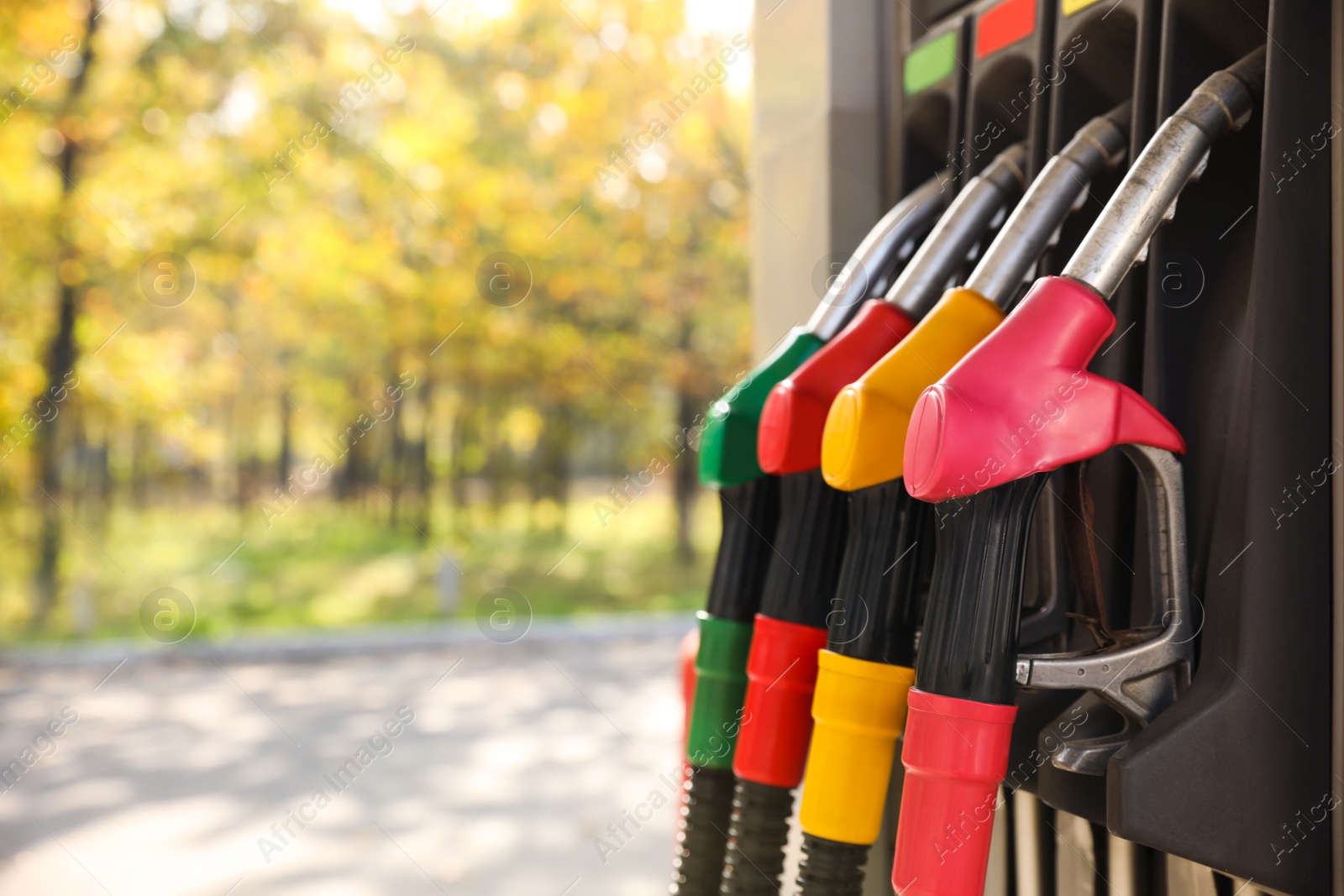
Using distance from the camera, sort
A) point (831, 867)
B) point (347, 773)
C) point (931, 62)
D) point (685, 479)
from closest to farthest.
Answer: point (831, 867) < point (931, 62) < point (347, 773) < point (685, 479)

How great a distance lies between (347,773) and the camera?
4.20 m

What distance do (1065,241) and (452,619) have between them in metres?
7.74

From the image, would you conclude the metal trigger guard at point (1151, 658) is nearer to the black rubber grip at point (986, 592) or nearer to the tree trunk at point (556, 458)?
the black rubber grip at point (986, 592)

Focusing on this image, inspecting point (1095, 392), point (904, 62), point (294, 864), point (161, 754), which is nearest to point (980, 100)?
point (904, 62)

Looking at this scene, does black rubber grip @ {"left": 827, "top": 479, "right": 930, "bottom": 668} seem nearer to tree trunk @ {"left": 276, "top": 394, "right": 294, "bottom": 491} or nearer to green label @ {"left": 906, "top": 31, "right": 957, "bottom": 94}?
green label @ {"left": 906, "top": 31, "right": 957, "bottom": 94}

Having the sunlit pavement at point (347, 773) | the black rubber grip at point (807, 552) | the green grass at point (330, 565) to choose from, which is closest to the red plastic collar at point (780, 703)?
the black rubber grip at point (807, 552)

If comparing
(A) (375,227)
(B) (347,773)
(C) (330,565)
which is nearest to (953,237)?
(B) (347,773)

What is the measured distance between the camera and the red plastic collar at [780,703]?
2.34ft

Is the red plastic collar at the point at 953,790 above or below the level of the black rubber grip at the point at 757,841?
above

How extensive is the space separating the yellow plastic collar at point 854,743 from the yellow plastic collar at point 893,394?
109mm

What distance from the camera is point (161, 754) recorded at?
14.6 ft

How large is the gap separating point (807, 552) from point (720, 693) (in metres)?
0.14

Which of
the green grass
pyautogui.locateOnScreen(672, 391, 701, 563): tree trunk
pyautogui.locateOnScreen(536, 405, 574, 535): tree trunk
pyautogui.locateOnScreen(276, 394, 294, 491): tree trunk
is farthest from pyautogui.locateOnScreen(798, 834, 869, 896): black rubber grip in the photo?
pyautogui.locateOnScreen(276, 394, 294, 491): tree trunk

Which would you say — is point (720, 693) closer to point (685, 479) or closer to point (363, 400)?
point (685, 479)
